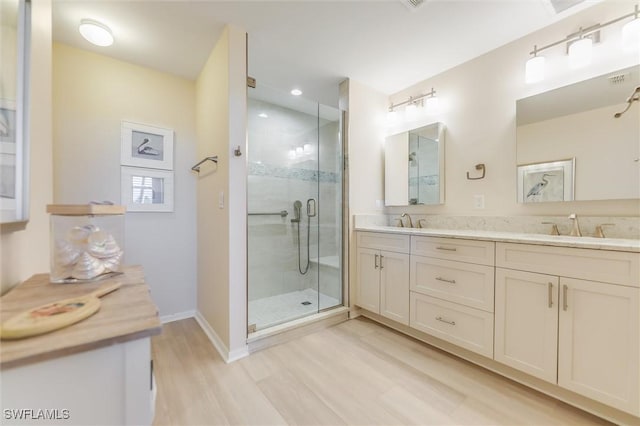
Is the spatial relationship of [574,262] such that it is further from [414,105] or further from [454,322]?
[414,105]

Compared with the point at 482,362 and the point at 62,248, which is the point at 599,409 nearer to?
the point at 482,362

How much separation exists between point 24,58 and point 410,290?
249cm

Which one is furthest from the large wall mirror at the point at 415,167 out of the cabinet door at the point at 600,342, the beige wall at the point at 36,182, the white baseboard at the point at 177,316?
the beige wall at the point at 36,182

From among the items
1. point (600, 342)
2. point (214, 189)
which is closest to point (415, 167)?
point (600, 342)

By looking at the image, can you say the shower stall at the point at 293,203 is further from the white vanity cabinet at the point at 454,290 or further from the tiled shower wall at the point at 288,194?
the white vanity cabinet at the point at 454,290

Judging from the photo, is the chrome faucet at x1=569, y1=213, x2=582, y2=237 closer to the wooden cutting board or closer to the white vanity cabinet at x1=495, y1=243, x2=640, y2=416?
the white vanity cabinet at x1=495, y1=243, x2=640, y2=416

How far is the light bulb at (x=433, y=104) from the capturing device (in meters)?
2.50

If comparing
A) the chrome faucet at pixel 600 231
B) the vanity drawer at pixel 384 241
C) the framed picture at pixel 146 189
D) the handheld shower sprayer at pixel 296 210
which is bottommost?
the vanity drawer at pixel 384 241

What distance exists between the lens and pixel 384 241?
2316 mm

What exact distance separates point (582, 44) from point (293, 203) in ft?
8.84

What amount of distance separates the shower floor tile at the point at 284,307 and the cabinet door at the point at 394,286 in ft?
1.87

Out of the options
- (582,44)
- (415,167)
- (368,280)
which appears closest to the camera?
(582,44)

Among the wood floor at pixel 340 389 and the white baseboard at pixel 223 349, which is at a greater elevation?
the white baseboard at pixel 223 349

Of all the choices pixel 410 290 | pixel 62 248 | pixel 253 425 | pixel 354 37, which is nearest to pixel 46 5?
pixel 62 248
